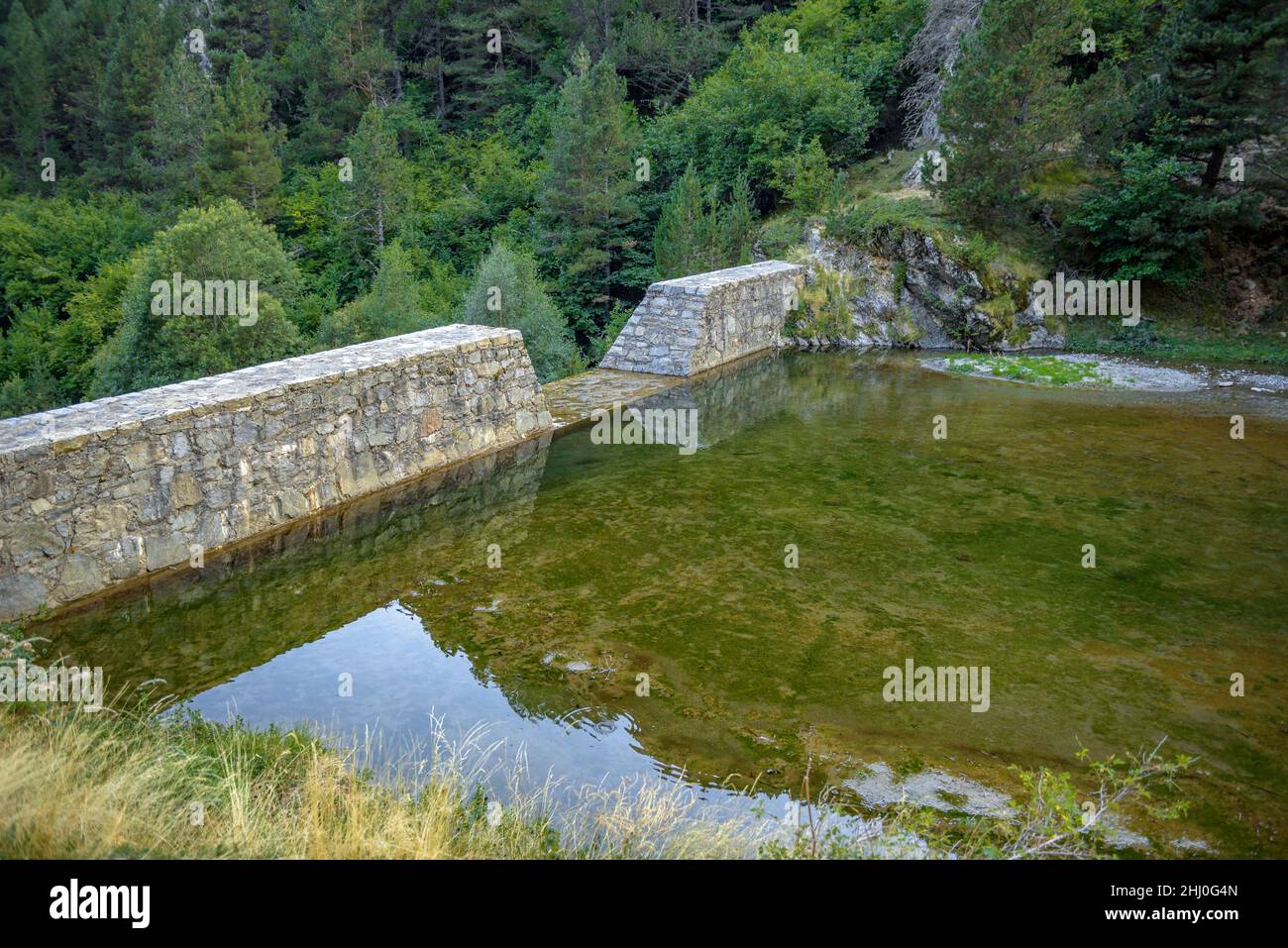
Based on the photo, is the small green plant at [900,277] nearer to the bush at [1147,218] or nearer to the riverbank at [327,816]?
the bush at [1147,218]

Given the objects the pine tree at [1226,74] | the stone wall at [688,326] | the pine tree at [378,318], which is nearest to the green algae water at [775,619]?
the stone wall at [688,326]

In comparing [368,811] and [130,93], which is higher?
[130,93]

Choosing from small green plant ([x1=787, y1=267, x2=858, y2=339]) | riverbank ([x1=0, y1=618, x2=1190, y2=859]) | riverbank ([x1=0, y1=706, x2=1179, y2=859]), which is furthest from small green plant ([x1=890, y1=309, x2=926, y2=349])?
riverbank ([x1=0, y1=706, x2=1179, y2=859])

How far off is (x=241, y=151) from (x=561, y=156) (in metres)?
14.1

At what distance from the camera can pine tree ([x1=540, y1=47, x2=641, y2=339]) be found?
23.3m

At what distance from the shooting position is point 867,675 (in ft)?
17.5

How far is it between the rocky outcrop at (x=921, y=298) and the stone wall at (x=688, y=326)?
2.52m

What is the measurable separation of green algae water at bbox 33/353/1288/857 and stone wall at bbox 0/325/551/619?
0.97 feet

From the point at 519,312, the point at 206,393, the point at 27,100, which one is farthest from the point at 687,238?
the point at 27,100

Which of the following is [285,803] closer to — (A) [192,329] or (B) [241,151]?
(A) [192,329]

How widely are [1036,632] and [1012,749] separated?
144cm

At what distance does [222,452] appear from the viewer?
6.83 meters

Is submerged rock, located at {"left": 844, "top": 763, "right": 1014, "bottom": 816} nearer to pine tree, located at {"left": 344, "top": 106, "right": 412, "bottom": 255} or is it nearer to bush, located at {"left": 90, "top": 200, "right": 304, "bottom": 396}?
bush, located at {"left": 90, "top": 200, "right": 304, "bottom": 396}

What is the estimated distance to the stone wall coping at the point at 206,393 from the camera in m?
5.92
